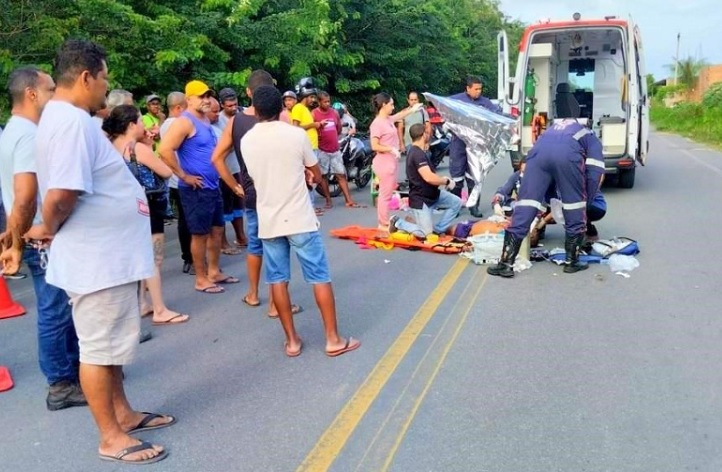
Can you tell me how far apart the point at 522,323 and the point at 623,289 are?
52.5 inches

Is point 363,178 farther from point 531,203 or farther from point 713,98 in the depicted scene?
point 713,98

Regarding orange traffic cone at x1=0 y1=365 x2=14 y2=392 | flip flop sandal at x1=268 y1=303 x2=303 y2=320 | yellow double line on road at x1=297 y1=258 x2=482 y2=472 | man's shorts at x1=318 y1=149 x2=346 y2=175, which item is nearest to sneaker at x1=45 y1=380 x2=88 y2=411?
orange traffic cone at x1=0 y1=365 x2=14 y2=392

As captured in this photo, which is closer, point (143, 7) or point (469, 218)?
point (469, 218)

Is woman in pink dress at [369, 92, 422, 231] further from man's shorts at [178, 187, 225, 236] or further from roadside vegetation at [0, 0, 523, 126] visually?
roadside vegetation at [0, 0, 523, 126]

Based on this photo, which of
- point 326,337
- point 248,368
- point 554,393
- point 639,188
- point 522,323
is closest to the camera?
point 554,393

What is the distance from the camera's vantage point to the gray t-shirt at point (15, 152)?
379cm

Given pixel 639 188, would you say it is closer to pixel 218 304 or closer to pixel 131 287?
pixel 218 304

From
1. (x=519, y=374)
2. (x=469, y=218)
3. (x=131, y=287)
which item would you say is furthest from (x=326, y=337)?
(x=469, y=218)

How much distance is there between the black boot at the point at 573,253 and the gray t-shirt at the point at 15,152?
4672 millimetres

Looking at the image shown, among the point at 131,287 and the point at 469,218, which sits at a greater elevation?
the point at 131,287

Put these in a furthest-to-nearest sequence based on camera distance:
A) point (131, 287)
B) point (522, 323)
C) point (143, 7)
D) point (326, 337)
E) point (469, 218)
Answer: point (143, 7), point (469, 218), point (522, 323), point (326, 337), point (131, 287)

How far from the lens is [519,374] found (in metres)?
4.33

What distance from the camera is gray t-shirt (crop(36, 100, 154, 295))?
10.1ft

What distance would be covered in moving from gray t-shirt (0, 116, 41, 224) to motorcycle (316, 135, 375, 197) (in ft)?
25.8
